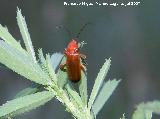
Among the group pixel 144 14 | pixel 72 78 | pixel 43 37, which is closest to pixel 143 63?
pixel 144 14

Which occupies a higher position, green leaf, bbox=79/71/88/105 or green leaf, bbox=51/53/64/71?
green leaf, bbox=51/53/64/71

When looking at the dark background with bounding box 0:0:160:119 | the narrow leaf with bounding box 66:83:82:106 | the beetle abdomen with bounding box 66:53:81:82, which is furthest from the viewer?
the dark background with bounding box 0:0:160:119

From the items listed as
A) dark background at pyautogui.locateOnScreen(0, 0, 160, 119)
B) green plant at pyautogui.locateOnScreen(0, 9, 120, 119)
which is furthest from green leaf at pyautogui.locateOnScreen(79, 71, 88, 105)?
dark background at pyautogui.locateOnScreen(0, 0, 160, 119)

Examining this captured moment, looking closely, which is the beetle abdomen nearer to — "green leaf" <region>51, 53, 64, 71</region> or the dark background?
"green leaf" <region>51, 53, 64, 71</region>

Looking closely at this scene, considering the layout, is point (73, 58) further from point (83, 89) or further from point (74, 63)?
point (83, 89)

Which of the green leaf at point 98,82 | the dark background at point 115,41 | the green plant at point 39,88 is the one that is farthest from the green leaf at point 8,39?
the dark background at point 115,41

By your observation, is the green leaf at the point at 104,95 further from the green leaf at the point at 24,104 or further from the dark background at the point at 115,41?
the dark background at the point at 115,41

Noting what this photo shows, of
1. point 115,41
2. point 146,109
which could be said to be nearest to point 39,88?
point 146,109
